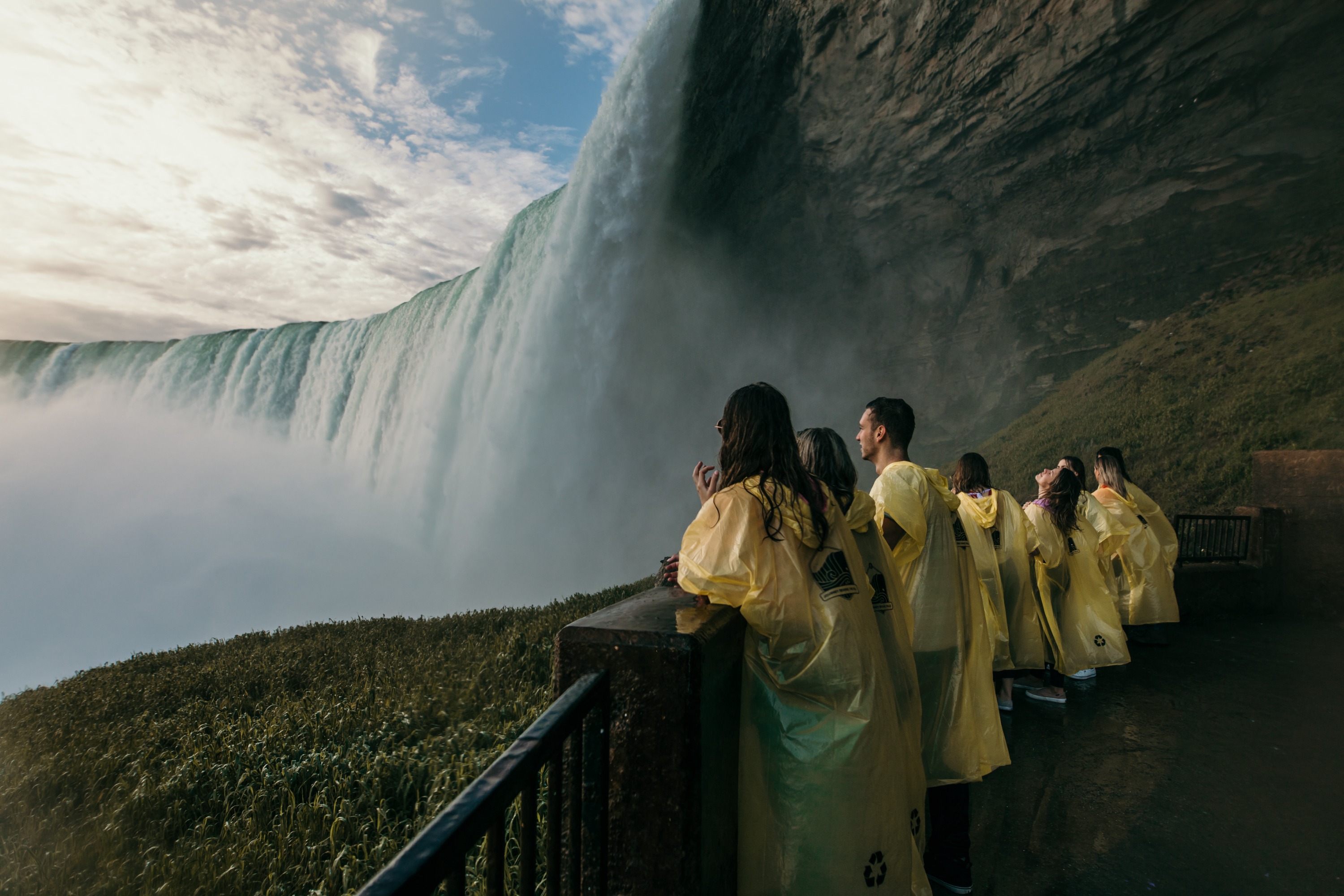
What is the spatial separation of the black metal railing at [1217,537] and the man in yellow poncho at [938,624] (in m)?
7.35

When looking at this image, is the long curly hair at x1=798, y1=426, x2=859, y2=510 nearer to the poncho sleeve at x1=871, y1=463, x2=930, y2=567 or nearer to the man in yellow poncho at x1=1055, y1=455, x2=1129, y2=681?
the poncho sleeve at x1=871, y1=463, x2=930, y2=567

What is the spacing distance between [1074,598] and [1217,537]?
5142 mm

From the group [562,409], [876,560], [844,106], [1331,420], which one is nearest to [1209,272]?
[1331,420]

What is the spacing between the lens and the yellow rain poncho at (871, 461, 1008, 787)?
281cm

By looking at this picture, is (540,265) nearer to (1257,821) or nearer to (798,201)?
(798,201)

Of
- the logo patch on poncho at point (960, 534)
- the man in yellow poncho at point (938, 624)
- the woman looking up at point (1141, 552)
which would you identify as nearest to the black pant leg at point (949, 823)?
the man in yellow poncho at point (938, 624)

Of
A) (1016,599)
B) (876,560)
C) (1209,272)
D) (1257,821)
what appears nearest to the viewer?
(876,560)

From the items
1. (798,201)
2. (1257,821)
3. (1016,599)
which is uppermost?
→ (798,201)

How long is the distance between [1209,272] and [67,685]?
909 inches

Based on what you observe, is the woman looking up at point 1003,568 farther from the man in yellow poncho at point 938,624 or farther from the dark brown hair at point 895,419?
the dark brown hair at point 895,419

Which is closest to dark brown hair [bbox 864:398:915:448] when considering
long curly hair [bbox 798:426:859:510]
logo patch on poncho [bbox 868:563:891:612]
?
long curly hair [bbox 798:426:859:510]

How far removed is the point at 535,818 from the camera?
1.27 m

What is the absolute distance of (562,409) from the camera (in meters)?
18.4

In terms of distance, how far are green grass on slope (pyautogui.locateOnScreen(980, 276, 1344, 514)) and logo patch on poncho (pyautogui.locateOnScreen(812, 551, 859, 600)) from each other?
39.7 ft
